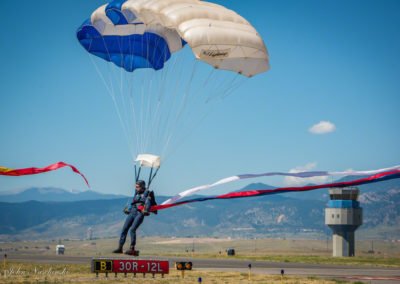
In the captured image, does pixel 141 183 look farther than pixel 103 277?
No

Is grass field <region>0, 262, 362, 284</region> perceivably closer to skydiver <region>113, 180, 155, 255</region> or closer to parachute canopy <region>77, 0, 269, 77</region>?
skydiver <region>113, 180, 155, 255</region>

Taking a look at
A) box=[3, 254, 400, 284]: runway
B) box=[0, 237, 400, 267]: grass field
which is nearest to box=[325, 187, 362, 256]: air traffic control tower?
box=[0, 237, 400, 267]: grass field

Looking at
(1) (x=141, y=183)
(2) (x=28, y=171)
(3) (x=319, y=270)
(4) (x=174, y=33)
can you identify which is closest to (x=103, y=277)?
(1) (x=141, y=183)

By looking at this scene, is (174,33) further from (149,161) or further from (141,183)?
(141,183)

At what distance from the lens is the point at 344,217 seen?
86.9 metres

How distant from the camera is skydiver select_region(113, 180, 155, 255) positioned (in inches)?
1048

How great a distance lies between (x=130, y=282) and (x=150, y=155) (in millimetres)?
10650

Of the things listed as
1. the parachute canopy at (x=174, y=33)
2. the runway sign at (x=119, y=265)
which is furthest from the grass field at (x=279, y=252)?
the parachute canopy at (x=174, y=33)

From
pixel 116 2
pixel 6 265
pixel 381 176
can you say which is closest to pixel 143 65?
pixel 116 2

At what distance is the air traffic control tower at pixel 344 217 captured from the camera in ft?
286

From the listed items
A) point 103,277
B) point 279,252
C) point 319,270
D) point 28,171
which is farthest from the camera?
point 279,252

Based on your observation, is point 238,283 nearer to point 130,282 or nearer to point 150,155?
point 130,282

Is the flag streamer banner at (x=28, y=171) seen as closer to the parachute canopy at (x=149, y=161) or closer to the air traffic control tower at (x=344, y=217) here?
the parachute canopy at (x=149, y=161)

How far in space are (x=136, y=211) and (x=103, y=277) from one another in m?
12.3
